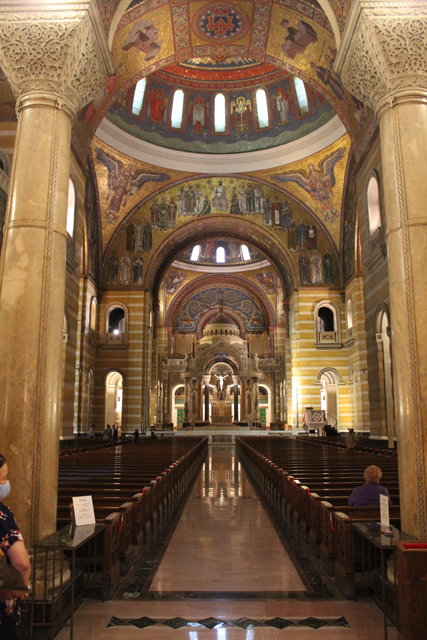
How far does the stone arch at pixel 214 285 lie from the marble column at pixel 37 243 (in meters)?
35.7

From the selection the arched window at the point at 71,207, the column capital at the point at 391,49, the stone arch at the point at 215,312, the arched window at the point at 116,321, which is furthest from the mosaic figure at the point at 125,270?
the column capital at the point at 391,49

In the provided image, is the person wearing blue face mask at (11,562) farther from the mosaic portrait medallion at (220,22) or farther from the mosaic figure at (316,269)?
the mosaic figure at (316,269)

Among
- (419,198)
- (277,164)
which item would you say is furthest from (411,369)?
(277,164)

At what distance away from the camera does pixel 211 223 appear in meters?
27.7

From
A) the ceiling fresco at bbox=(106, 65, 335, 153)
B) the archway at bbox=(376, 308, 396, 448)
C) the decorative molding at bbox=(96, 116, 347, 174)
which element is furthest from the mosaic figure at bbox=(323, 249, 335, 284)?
the archway at bbox=(376, 308, 396, 448)

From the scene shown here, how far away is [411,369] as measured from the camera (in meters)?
4.81

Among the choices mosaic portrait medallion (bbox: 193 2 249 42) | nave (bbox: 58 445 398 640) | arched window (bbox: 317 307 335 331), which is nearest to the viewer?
nave (bbox: 58 445 398 640)

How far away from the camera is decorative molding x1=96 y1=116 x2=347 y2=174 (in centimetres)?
2223

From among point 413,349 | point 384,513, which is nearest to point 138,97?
point 413,349

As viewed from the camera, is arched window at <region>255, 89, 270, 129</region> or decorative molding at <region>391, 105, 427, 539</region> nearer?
decorative molding at <region>391, 105, 427, 539</region>

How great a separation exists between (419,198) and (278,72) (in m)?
20.7

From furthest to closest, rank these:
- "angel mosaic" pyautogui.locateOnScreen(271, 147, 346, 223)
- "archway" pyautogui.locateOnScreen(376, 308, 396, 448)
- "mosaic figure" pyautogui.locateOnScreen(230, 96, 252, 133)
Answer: "mosaic figure" pyautogui.locateOnScreen(230, 96, 252, 133) < "angel mosaic" pyautogui.locateOnScreen(271, 147, 346, 223) < "archway" pyautogui.locateOnScreen(376, 308, 396, 448)

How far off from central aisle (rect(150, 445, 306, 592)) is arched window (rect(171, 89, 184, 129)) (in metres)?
20.0

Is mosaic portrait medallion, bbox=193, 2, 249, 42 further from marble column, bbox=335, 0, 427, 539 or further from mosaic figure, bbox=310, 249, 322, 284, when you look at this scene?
mosaic figure, bbox=310, 249, 322, 284
